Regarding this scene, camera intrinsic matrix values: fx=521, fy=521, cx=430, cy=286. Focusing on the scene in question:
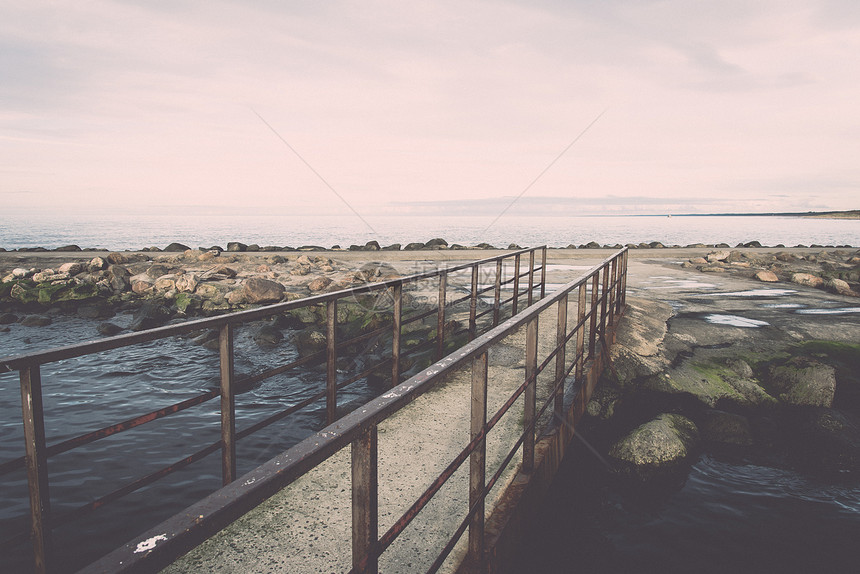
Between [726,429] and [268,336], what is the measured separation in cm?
789

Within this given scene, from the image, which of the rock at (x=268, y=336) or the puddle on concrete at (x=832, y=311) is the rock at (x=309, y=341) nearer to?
the rock at (x=268, y=336)

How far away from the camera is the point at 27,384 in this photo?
85.1 inches

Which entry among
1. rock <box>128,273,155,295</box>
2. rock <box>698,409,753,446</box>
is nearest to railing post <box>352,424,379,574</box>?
rock <box>698,409,753,446</box>

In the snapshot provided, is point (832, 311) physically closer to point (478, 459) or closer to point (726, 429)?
point (726, 429)

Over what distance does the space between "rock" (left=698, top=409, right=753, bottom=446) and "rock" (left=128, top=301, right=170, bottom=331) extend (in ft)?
35.9

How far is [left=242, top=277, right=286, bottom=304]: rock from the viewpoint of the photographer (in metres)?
12.9

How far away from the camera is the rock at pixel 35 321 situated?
40.8 ft

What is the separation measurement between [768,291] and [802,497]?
352 inches

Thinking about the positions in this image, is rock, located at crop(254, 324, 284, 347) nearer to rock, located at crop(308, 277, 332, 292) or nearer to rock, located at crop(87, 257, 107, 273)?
rock, located at crop(308, 277, 332, 292)

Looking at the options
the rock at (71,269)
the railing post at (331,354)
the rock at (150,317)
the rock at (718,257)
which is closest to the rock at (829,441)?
the railing post at (331,354)

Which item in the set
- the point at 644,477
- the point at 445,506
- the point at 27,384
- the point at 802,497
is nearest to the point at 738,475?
→ the point at 802,497

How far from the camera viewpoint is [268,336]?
33.6 ft

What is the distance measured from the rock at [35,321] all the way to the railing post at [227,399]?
39.7ft

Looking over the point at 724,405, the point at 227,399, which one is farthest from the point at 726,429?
the point at 227,399
